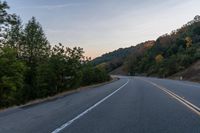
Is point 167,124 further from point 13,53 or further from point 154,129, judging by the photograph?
point 13,53

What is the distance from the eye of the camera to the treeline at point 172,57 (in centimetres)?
10510

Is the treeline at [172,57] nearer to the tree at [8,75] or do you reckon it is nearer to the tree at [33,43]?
the tree at [33,43]

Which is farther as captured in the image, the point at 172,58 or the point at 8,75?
the point at 172,58

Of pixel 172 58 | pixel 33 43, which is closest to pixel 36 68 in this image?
pixel 33 43

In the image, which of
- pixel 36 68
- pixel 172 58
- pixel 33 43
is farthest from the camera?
pixel 172 58

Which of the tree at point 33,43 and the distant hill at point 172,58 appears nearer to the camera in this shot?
the tree at point 33,43

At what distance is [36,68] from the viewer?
4388cm

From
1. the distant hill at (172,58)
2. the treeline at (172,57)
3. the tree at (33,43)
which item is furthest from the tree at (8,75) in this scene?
the treeline at (172,57)

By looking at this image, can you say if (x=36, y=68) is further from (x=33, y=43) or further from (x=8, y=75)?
(x=33, y=43)

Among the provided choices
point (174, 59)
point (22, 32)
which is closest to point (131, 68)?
point (174, 59)

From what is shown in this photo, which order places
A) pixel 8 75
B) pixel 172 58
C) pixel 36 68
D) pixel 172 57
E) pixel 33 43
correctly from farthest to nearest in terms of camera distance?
pixel 172 57
pixel 172 58
pixel 33 43
pixel 36 68
pixel 8 75

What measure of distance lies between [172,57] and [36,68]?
79.0 m

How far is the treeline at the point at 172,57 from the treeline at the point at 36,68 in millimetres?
39822

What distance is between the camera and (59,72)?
36438mm
